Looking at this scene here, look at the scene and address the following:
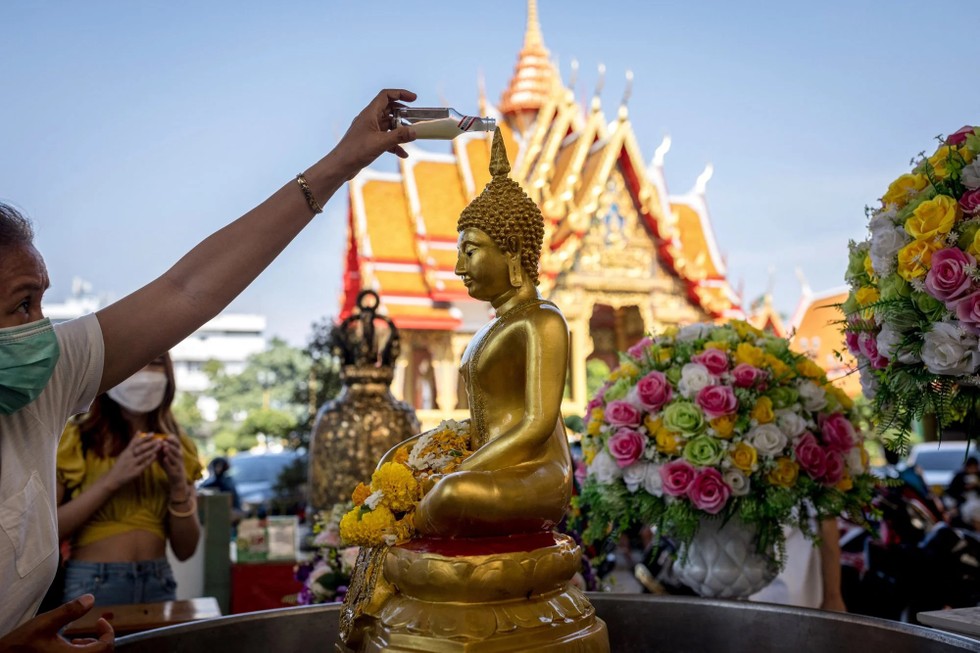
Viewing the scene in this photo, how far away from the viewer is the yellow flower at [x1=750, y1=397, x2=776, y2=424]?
5.76 ft

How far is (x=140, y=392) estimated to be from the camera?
8.23 feet

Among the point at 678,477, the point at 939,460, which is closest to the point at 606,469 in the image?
the point at 678,477

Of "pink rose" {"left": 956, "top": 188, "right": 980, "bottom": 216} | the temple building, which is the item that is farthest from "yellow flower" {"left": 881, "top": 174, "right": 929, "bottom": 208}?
the temple building

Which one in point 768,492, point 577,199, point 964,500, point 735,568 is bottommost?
point 964,500

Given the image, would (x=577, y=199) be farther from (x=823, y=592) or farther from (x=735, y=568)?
(x=735, y=568)

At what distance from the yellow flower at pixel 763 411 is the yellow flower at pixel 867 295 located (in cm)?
29

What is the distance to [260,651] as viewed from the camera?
1.16 m

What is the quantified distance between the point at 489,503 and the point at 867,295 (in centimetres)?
93

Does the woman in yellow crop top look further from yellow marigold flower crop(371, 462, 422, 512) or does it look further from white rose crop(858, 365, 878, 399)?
white rose crop(858, 365, 878, 399)

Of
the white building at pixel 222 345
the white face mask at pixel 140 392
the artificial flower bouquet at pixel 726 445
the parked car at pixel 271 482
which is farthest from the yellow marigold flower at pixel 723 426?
the white building at pixel 222 345

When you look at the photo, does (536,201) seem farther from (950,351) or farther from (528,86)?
(950,351)

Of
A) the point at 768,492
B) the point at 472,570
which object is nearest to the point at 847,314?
the point at 768,492

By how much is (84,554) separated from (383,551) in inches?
69.8

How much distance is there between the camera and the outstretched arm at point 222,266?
1.07m
